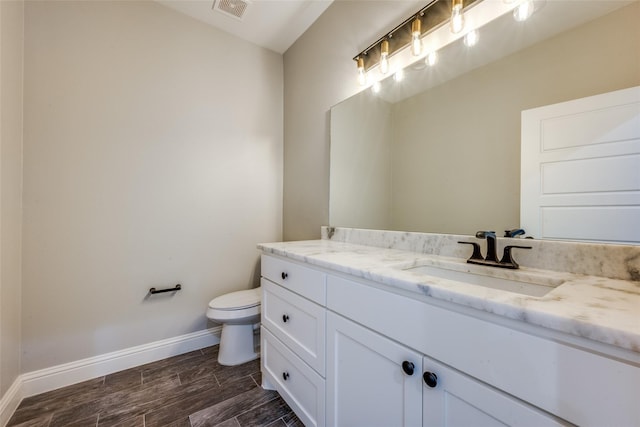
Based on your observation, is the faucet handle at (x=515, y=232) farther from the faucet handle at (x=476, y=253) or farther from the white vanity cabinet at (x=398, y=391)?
the white vanity cabinet at (x=398, y=391)

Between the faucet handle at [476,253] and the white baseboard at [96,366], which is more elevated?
the faucet handle at [476,253]

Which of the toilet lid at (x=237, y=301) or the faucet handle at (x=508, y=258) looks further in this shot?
the toilet lid at (x=237, y=301)

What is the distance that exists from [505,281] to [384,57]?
4.21ft

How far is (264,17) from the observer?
191 centimetres

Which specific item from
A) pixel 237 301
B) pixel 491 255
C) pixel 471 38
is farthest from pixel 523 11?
pixel 237 301

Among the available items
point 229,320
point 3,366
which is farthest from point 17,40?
point 229,320

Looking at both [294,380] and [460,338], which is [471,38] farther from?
[294,380]

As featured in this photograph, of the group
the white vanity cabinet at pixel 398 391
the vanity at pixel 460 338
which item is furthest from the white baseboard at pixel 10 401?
the white vanity cabinet at pixel 398 391

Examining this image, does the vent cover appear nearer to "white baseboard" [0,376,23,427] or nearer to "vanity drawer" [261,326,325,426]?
"vanity drawer" [261,326,325,426]

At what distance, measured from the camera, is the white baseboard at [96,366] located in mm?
1348

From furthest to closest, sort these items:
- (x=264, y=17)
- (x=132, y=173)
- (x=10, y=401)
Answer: (x=264, y=17) → (x=132, y=173) → (x=10, y=401)

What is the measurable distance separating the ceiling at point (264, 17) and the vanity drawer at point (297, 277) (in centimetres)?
179

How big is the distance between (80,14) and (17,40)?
393mm

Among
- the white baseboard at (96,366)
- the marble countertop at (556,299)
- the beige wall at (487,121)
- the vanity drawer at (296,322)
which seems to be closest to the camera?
the marble countertop at (556,299)
